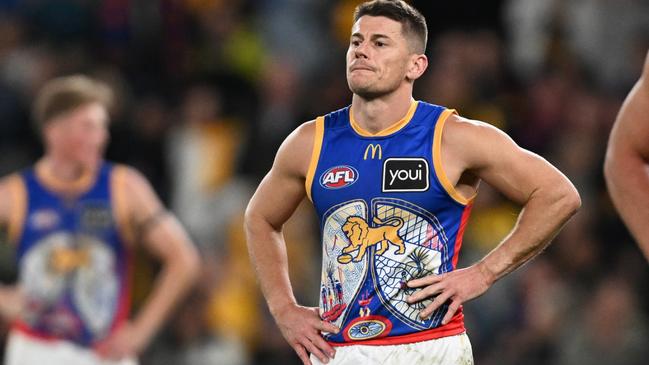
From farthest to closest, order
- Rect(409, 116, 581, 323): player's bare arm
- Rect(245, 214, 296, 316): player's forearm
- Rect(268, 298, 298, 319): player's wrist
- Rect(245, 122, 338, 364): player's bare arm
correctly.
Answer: Rect(245, 214, 296, 316): player's forearm < Rect(268, 298, 298, 319): player's wrist < Rect(245, 122, 338, 364): player's bare arm < Rect(409, 116, 581, 323): player's bare arm

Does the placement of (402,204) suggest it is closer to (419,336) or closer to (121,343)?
(419,336)

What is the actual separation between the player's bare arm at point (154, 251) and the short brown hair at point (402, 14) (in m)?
2.96

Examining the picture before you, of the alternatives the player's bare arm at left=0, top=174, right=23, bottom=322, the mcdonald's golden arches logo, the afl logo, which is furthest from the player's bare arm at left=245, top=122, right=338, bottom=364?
the player's bare arm at left=0, top=174, right=23, bottom=322

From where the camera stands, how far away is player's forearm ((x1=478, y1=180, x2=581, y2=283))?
4797mm

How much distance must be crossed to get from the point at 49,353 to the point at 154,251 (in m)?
0.93

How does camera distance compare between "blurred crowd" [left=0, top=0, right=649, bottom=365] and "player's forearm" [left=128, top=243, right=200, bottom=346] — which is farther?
"blurred crowd" [left=0, top=0, right=649, bottom=365]

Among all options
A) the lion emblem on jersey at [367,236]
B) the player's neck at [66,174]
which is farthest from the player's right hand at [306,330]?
the player's neck at [66,174]

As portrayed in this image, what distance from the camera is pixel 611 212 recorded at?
9.77 m

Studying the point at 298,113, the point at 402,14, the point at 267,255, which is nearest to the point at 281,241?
the point at 267,255

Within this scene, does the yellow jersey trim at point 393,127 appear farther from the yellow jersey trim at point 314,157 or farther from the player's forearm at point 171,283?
the player's forearm at point 171,283

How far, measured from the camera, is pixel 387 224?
4867mm

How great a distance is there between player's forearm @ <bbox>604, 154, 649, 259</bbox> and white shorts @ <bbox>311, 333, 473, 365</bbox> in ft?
3.43

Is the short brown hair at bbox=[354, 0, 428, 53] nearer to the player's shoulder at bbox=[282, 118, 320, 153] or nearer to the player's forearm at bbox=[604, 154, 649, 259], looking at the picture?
the player's shoulder at bbox=[282, 118, 320, 153]

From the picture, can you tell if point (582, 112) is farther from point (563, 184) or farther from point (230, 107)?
point (563, 184)
